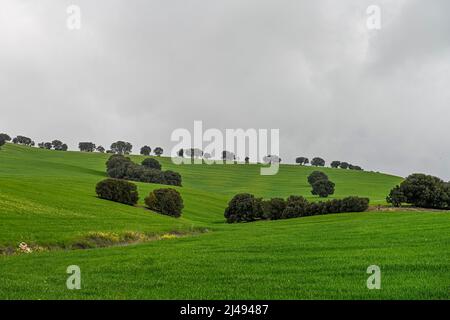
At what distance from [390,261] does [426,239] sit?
9.97 meters

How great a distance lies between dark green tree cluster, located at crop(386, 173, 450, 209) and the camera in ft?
259

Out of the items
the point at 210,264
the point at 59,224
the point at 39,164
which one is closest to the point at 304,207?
the point at 59,224

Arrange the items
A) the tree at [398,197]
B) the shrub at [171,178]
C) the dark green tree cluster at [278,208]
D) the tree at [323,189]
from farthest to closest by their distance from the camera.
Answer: the tree at [323,189] → the shrub at [171,178] → the dark green tree cluster at [278,208] → the tree at [398,197]

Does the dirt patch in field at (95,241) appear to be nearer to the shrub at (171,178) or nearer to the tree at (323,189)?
the shrub at (171,178)

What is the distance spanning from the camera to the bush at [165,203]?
82.6 m

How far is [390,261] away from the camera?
22.3 meters

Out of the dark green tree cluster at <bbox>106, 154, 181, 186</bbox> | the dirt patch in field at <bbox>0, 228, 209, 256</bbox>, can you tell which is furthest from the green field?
the dark green tree cluster at <bbox>106, 154, 181, 186</bbox>

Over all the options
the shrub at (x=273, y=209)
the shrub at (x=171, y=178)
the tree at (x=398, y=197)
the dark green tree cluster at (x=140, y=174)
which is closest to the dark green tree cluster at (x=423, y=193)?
the tree at (x=398, y=197)

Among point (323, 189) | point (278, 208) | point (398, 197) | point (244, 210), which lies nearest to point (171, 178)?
point (323, 189)

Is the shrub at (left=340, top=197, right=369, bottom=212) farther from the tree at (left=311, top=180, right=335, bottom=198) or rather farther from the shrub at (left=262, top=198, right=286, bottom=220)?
the tree at (left=311, top=180, right=335, bottom=198)

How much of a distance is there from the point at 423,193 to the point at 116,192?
55094 millimetres

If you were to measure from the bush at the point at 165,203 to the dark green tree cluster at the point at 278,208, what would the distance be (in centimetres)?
998
